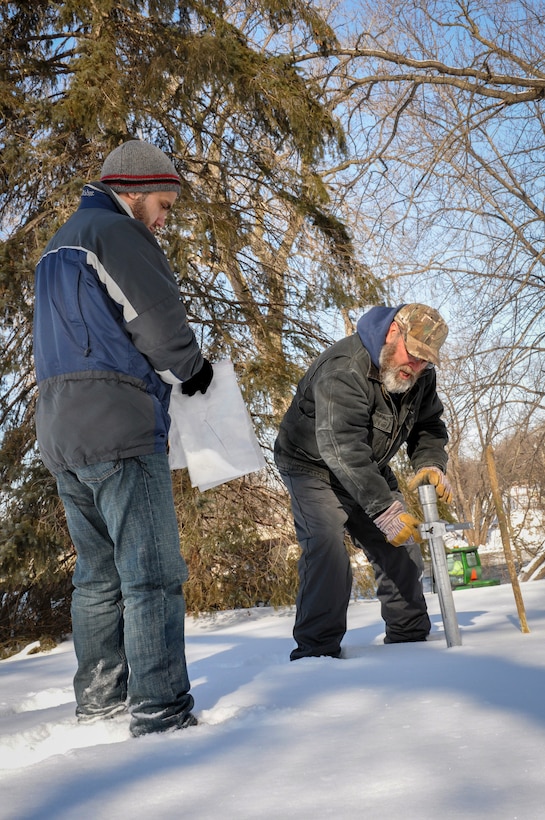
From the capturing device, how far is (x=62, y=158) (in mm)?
5637

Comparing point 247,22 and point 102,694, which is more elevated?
point 247,22

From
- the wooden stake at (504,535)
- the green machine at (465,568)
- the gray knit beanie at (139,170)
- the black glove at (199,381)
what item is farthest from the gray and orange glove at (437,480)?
the green machine at (465,568)

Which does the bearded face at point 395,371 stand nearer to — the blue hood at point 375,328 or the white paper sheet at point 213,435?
the blue hood at point 375,328

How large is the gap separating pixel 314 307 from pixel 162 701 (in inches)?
187

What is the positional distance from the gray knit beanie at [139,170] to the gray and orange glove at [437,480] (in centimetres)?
152

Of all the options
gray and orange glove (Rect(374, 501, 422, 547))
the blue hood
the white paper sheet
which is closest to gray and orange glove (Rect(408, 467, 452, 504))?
gray and orange glove (Rect(374, 501, 422, 547))

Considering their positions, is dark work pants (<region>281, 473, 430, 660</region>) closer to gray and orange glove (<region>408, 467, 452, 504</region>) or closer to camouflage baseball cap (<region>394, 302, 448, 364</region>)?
gray and orange glove (<region>408, 467, 452, 504</region>)

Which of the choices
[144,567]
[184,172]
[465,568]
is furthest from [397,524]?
[465,568]

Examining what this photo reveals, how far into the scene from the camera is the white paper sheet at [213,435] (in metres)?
2.44

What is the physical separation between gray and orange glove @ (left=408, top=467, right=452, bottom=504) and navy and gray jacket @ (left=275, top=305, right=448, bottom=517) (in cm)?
8

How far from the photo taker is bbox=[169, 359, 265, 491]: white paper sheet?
2443 mm

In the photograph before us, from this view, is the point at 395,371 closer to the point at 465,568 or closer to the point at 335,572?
the point at 335,572

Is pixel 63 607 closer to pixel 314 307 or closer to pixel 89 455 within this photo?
pixel 314 307

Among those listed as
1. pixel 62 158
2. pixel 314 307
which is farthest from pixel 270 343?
pixel 62 158
